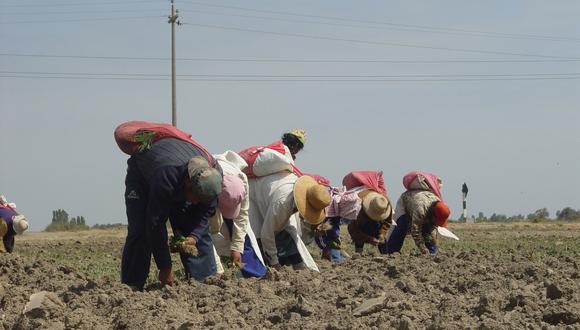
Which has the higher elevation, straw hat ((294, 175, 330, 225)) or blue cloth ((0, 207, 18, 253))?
straw hat ((294, 175, 330, 225))

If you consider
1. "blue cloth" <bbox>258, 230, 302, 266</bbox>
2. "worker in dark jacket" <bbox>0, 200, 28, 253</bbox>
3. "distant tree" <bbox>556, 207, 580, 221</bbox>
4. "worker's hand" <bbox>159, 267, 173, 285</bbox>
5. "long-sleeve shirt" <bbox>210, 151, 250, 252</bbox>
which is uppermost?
"long-sleeve shirt" <bbox>210, 151, 250, 252</bbox>

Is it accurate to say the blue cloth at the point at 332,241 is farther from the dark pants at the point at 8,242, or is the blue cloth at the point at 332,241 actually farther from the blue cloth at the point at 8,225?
the dark pants at the point at 8,242

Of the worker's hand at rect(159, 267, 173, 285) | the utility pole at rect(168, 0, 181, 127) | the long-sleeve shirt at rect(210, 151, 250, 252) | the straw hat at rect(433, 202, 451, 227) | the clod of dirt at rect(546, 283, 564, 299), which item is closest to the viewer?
the clod of dirt at rect(546, 283, 564, 299)

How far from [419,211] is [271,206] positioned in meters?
2.59

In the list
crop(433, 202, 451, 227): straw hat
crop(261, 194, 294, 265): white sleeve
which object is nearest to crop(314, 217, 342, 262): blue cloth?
crop(433, 202, 451, 227): straw hat

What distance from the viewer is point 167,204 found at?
6.67 meters

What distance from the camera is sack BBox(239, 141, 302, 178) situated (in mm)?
9023

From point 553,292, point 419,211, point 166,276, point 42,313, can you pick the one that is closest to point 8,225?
point 419,211

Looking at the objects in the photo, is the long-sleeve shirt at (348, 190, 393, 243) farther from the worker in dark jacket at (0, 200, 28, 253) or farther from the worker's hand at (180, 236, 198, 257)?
the worker's hand at (180, 236, 198, 257)

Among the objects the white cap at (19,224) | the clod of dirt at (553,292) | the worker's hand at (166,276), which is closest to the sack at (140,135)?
the worker's hand at (166,276)

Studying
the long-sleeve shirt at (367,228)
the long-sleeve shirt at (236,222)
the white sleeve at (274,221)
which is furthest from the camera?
the long-sleeve shirt at (367,228)

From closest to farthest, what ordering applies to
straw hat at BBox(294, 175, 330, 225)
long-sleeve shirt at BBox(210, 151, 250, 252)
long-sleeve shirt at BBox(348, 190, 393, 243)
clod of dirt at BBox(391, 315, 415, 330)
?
clod of dirt at BBox(391, 315, 415, 330) < long-sleeve shirt at BBox(210, 151, 250, 252) < straw hat at BBox(294, 175, 330, 225) < long-sleeve shirt at BBox(348, 190, 393, 243)

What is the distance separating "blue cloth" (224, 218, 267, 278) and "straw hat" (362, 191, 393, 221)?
281cm

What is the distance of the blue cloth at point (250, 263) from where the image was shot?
848cm
